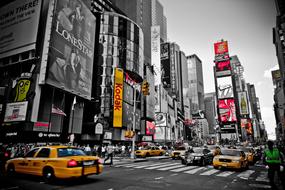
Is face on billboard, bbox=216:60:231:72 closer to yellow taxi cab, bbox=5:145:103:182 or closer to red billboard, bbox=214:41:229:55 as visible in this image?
red billboard, bbox=214:41:229:55

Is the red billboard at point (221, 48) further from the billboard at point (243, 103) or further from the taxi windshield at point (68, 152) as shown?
the taxi windshield at point (68, 152)

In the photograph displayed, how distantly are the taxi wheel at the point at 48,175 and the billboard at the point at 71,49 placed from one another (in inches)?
943

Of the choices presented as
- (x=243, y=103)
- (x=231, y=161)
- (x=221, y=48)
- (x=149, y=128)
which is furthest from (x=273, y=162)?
(x=243, y=103)

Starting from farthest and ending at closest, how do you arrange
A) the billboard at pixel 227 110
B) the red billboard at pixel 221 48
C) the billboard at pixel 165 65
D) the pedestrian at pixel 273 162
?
the billboard at pixel 165 65 < the red billboard at pixel 221 48 < the billboard at pixel 227 110 < the pedestrian at pixel 273 162

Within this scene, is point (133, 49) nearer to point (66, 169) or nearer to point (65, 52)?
point (65, 52)

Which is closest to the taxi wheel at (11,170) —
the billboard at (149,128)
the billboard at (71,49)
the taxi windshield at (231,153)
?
the taxi windshield at (231,153)

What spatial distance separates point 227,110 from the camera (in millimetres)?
98500

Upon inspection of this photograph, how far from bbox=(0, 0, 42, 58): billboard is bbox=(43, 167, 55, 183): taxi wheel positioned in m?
28.4

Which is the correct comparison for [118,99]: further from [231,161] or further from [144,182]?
[144,182]

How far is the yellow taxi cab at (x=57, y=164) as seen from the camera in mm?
7184

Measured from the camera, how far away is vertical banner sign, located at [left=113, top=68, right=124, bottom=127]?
46531 millimetres

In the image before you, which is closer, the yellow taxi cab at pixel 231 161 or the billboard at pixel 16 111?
the yellow taxi cab at pixel 231 161

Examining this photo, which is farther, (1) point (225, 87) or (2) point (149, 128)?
(1) point (225, 87)

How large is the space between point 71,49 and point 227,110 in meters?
88.4
